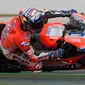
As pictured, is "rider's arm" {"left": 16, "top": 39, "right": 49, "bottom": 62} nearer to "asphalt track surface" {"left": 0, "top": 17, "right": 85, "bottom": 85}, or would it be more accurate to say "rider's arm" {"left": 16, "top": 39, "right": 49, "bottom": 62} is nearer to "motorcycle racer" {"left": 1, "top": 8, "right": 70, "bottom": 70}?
"motorcycle racer" {"left": 1, "top": 8, "right": 70, "bottom": 70}

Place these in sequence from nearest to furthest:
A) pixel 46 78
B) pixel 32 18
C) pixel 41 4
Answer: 1. pixel 32 18
2. pixel 46 78
3. pixel 41 4

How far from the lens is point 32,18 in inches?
133

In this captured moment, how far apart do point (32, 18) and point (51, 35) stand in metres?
0.25

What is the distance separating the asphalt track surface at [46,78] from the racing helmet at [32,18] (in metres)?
0.41

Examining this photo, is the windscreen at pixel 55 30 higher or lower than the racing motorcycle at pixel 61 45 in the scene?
higher

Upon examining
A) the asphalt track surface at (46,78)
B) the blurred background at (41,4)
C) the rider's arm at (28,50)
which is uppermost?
the blurred background at (41,4)

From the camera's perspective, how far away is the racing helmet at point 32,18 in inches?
133

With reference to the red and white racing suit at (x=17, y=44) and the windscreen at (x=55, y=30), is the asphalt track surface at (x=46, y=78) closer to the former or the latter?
the red and white racing suit at (x=17, y=44)

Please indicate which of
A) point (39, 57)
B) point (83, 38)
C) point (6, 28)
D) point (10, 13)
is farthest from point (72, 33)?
point (10, 13)

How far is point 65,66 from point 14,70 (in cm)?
47

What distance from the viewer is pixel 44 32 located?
3533 mm

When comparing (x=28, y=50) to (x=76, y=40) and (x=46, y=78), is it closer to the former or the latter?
(x=46, y=78)

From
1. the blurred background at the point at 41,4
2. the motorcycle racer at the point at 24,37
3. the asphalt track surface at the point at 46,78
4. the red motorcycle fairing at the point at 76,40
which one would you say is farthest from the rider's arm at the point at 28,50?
the blurred background at the point at 41,4

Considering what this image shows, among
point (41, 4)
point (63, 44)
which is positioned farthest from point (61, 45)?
point (41, 4)
